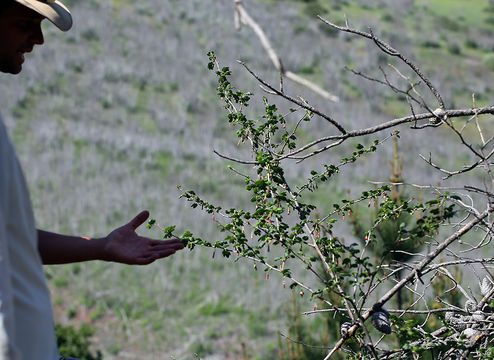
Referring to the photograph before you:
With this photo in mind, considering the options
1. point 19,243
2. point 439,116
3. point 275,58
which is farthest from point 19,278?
point 439,116

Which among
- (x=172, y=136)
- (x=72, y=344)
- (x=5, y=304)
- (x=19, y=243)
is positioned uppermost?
(x=172, y=136)

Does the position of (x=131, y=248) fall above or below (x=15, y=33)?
below

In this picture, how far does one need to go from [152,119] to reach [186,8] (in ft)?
34.4

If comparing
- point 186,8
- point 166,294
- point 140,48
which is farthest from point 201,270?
point 186,8

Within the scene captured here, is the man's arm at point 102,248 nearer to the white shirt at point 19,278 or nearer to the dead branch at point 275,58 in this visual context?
the white shirt at point 19,278

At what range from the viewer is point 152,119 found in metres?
16.6

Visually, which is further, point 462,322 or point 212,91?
point 212,91

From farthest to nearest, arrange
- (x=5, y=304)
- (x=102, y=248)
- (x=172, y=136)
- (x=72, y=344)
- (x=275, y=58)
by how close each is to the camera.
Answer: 1. (x=172, y=136)
2. (x=72, y=344)
3. (x=275, y=58)
4. (x=102, y=248)
5. (x=5, y=304)

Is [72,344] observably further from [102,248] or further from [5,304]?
[5,304]

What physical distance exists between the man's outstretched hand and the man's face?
1.72 feet

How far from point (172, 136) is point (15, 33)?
14.1 metres

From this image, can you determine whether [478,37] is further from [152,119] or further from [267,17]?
[152,119]

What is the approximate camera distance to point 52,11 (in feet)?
5.28

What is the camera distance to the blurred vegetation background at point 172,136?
361 inches
